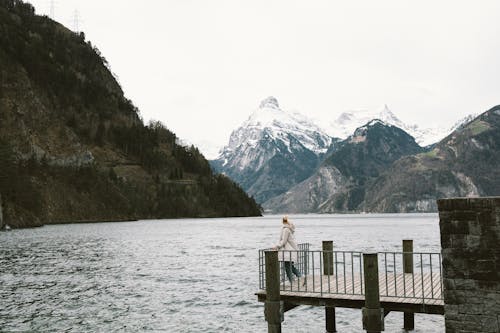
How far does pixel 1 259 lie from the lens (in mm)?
63844

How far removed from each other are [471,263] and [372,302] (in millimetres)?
4356

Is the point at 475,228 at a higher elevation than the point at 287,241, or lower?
higher

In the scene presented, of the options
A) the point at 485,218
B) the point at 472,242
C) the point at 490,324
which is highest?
the point at 485,218

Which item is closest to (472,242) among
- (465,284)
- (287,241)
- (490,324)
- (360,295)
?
(465,284)

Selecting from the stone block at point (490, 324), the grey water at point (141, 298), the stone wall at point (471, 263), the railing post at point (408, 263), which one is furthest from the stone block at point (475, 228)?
the grey water at point (141, 298)

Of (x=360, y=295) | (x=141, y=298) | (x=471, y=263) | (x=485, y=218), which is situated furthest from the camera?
(x=141, y=298)

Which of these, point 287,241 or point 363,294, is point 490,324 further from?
point 287,241

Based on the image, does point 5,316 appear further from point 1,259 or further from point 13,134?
point 13,134

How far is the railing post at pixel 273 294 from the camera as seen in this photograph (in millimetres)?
20984

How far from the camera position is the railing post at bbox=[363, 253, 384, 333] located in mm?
19328

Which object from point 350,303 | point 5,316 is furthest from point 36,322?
point 350,303

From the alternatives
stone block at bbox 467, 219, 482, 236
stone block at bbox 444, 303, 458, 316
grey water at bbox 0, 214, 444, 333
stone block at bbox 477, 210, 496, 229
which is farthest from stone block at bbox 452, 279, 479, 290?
grey water at bbox 0, 214, 444, 333

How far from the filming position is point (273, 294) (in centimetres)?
2103

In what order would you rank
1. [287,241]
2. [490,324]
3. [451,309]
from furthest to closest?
1. [287,241]
2. [451,309]
3. [490,324]
